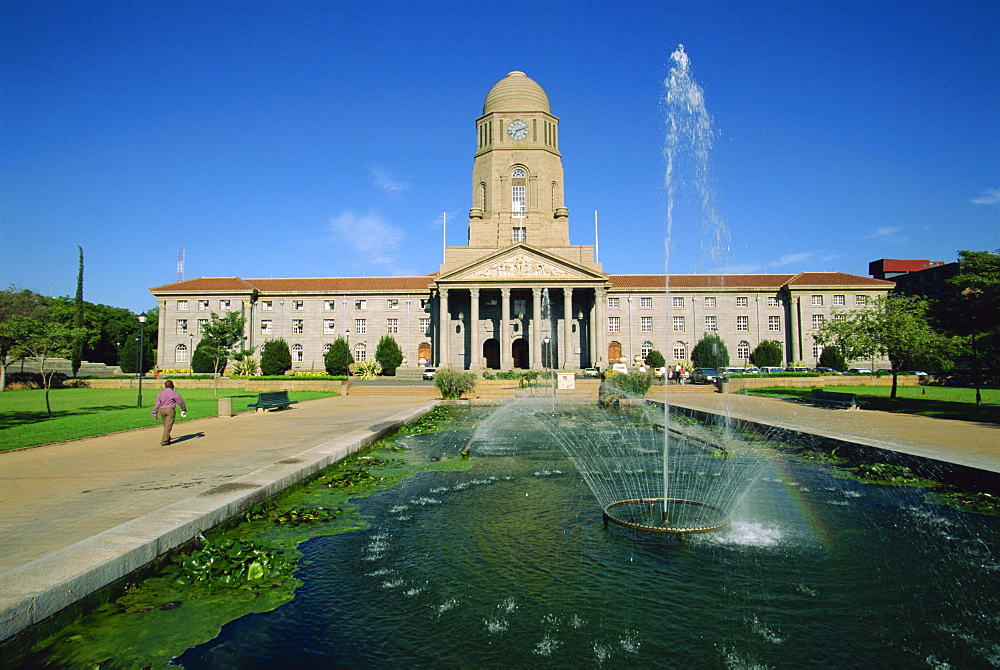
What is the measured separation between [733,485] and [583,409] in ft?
51.7

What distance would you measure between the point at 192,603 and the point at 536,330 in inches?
1927

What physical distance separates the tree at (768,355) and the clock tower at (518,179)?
891 inches

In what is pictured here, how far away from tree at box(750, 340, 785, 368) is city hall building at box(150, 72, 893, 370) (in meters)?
3.40

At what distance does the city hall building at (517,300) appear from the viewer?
54750mm

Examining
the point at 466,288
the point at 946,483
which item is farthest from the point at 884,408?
the point at 466,288

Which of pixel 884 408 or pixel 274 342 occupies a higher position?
pixel 274 342

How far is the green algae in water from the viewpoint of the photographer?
4.29 m

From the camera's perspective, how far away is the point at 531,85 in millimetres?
60844

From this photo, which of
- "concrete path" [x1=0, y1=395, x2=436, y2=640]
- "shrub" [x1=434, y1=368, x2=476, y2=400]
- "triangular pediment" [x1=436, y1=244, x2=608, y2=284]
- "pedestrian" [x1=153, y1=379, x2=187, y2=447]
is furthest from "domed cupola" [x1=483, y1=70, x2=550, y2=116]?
"pedestrian" [x1=153, y1=379, x2=187, y2=447]

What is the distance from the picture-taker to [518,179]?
59281 millimetres

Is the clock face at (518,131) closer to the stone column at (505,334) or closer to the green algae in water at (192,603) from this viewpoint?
the stone column at (505,334)

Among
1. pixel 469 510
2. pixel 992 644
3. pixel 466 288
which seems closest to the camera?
pixel 992 644

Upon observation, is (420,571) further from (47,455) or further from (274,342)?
(274,342)

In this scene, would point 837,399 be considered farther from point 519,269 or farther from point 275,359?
point 275,359
